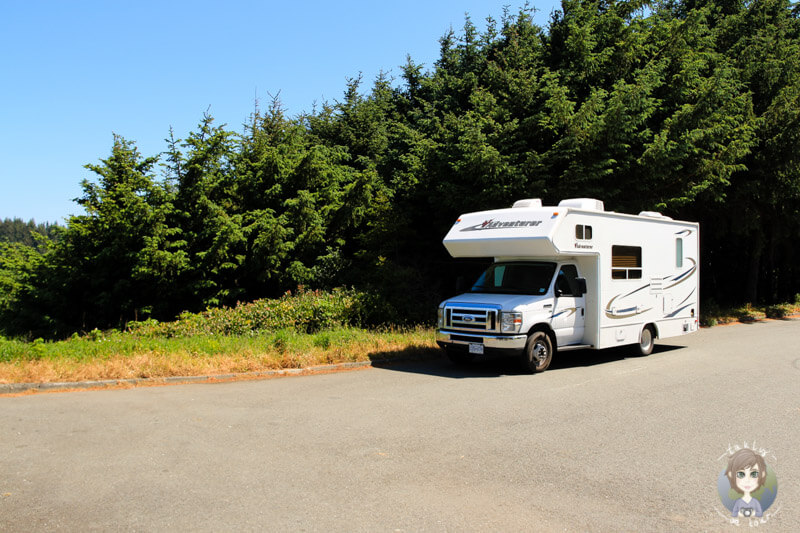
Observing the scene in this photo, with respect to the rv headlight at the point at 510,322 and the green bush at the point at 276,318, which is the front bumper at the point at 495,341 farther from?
the green bush at the point at 276,318

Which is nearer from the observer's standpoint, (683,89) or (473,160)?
(473,160)

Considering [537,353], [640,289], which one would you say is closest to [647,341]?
[640,289]

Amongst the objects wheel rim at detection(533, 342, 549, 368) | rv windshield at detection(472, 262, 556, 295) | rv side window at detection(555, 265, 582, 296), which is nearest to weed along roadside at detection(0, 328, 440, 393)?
rv windshield at detection(472, 262, 556, 295)

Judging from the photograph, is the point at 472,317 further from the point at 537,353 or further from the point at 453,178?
the point at 453,178

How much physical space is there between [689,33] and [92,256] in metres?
21.6

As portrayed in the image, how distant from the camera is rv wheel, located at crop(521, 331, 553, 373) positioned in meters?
11.0

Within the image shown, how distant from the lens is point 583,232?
11914mm

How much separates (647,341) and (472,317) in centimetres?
509

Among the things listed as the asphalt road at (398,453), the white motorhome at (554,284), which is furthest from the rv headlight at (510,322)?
the asphalt road at (398,453)

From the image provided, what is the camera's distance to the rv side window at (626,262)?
1265cm

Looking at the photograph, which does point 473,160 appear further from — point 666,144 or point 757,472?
point 757,472

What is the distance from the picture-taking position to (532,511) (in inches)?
185

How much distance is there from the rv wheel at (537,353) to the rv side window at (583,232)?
7.06 ft

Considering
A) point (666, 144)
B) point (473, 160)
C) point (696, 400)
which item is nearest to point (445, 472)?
point (696, 400)
